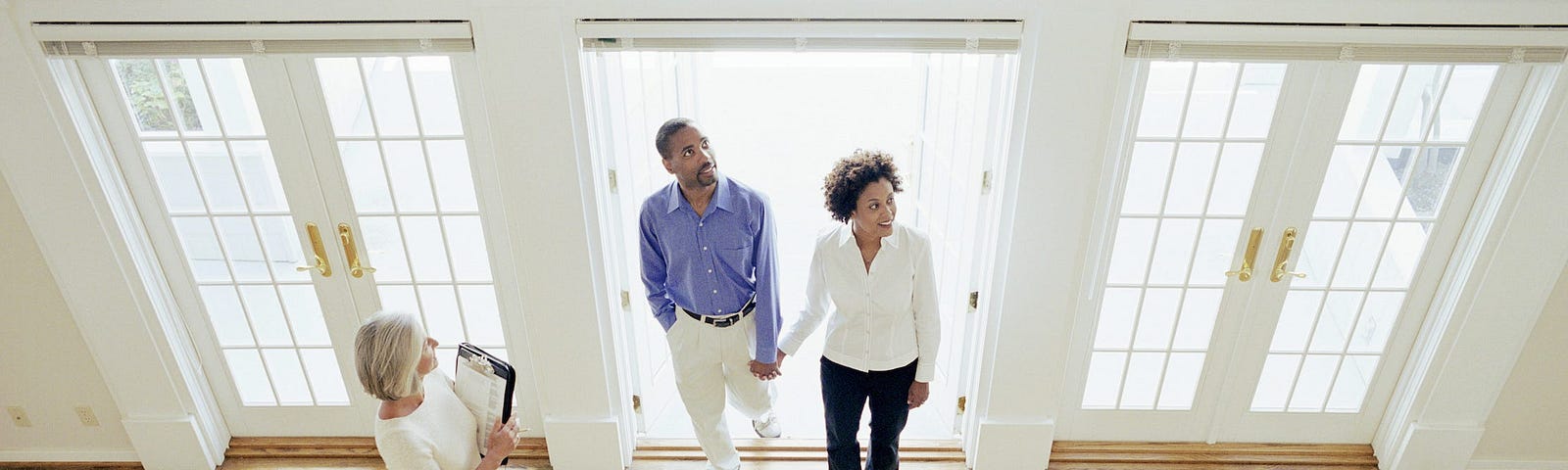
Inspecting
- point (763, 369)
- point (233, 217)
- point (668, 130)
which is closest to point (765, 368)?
point (763, 369)

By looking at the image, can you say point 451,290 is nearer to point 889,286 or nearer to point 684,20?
point 684,20

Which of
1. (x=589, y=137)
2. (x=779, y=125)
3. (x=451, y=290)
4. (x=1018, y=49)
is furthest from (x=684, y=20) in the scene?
(x=779, y=125)

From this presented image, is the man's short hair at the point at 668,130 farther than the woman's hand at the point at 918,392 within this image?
No

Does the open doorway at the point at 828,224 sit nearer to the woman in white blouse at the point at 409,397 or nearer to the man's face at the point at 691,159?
the man's face at the point at 691,159

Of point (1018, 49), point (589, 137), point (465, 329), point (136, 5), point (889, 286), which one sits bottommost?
point (465, 329)

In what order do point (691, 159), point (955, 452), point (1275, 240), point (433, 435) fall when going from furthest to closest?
point (955, 452)
point (1275, 240)
point (691, 159)
point (433, 435)

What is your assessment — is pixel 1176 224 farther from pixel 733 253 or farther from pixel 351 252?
pixel 351 252

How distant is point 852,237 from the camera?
2348mm

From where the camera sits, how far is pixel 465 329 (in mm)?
2920

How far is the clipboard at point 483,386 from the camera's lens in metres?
1.99

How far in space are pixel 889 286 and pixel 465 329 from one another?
5.23ft

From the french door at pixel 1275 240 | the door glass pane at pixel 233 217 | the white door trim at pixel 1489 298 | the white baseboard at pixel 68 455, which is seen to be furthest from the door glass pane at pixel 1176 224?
the white baseboard at pixel 68 455

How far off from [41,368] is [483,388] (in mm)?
2150

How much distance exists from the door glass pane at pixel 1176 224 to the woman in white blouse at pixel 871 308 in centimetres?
74
